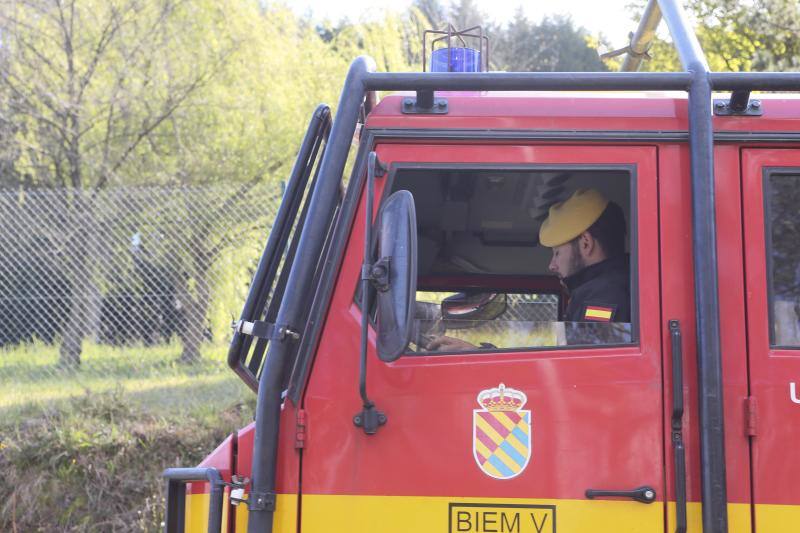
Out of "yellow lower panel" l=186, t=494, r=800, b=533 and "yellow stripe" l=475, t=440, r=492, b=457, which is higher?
"yellow stripe" l=475, t=440, r=492, b=457

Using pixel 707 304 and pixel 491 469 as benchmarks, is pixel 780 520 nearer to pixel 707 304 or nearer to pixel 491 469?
pixel 707 304

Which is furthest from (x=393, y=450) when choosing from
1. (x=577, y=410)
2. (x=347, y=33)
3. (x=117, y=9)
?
(x=347, y=33)

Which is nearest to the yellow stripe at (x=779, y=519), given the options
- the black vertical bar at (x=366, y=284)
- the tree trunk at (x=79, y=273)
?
the black vertical bar at (x=366, y=284)

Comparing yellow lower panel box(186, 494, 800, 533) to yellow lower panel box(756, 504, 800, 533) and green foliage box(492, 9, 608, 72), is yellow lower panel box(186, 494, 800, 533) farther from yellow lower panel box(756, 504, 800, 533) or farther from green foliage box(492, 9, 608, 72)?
green foliage box(492, 9, 608, 72)

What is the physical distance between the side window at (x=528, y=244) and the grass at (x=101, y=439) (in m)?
4.49

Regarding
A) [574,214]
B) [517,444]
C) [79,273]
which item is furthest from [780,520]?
[79,273]

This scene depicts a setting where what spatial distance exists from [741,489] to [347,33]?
58.3 ft

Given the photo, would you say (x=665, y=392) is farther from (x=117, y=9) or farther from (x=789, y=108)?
(x=117, y=9)

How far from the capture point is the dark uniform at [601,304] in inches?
112

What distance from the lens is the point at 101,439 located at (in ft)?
25.3

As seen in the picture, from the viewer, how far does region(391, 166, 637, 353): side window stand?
2879 mm

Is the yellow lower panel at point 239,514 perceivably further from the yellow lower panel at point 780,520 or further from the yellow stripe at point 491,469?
the yellow lower panel at point 780,520

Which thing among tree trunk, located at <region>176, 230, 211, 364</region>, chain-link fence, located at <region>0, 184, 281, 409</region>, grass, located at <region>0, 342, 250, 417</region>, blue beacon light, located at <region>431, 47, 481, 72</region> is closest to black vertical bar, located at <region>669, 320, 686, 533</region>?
blue beacon light, located at <region>431, 47, 481, 72</region>

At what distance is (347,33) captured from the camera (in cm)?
1947
